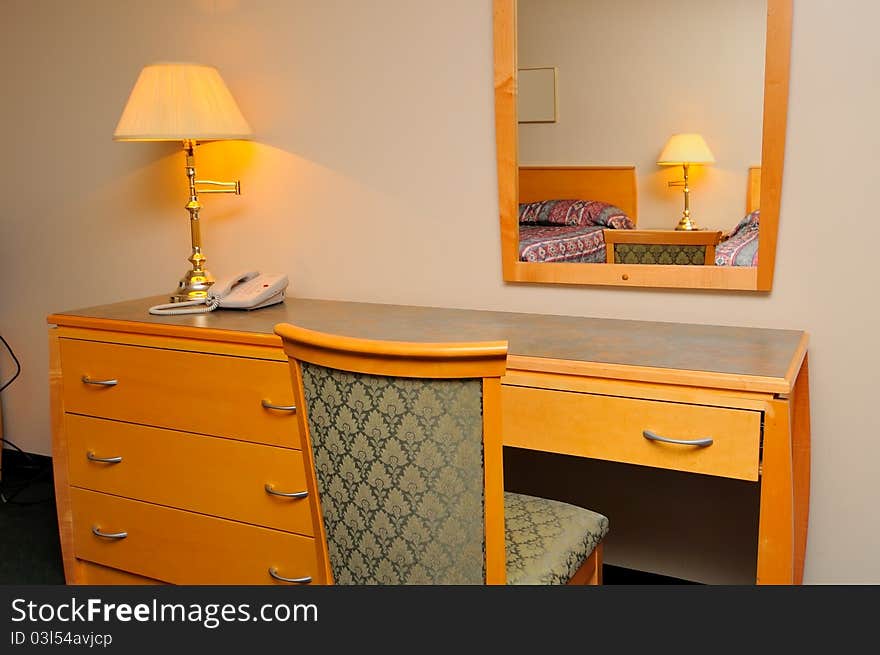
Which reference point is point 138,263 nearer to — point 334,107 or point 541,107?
point 334,107

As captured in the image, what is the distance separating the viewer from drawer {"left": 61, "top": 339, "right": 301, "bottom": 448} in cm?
207

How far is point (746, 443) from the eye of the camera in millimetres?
1557

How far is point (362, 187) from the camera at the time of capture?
2.51 metres

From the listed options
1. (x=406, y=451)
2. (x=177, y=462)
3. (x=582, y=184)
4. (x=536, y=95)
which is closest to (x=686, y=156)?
(x=582, y=184)

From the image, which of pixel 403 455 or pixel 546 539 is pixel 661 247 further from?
pixel 403 455

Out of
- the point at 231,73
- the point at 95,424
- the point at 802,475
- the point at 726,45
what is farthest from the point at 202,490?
the point at 726,45

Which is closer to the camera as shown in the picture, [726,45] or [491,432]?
[491,432]

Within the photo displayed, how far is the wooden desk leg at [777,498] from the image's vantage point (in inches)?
60.1

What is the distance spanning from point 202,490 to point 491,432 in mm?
1132

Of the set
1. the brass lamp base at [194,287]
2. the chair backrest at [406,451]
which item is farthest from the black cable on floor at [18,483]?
the chair backrest at [406,451]

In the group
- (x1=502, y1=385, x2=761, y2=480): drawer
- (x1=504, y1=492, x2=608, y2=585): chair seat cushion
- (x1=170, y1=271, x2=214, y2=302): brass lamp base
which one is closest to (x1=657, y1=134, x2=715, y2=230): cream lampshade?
(x1=502, y1=385, x2=761, y2=480): drawer

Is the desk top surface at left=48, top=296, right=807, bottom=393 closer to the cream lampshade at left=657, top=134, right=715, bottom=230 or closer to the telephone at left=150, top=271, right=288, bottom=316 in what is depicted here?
the telephone at left=150, top=271, right=288, bottom=316

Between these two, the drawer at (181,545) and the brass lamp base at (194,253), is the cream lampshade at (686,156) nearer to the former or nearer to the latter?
the drawer at (181,545)

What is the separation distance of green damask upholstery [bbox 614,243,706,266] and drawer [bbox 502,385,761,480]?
22.0 inches
